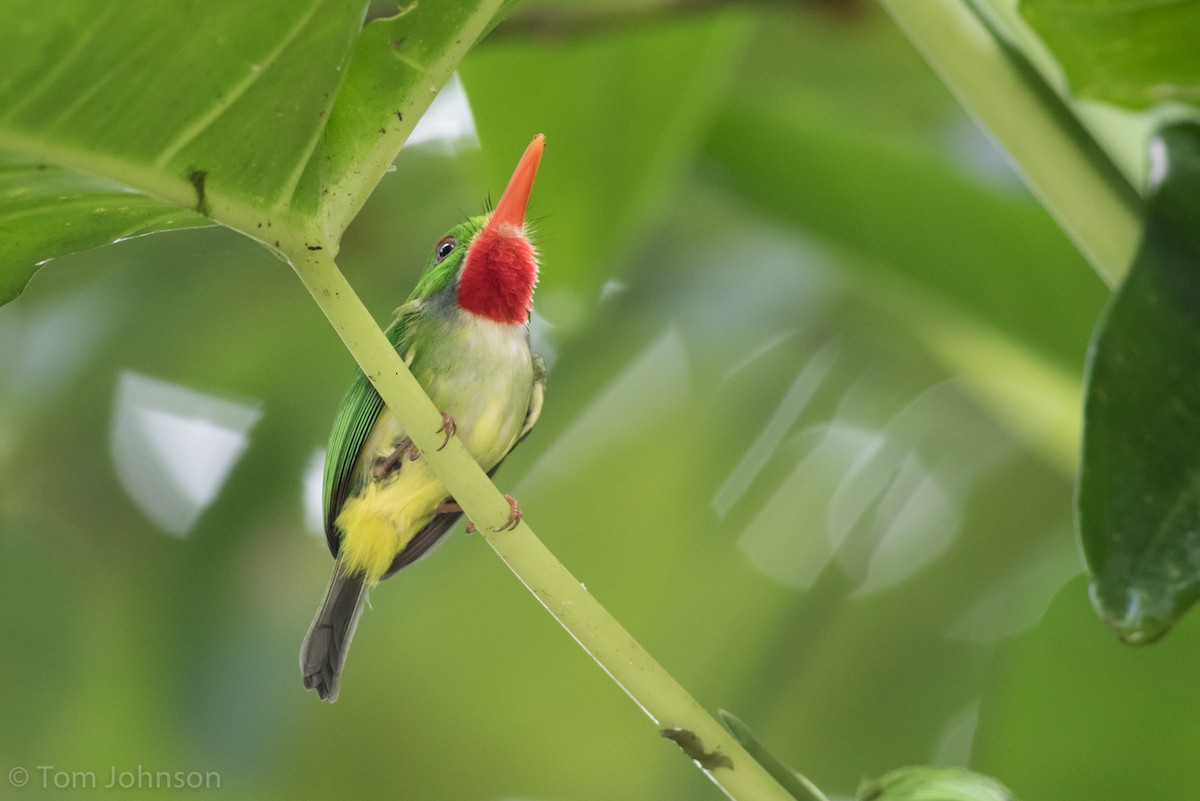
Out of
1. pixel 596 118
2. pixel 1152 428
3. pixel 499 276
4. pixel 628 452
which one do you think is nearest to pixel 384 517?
pixel 499 276

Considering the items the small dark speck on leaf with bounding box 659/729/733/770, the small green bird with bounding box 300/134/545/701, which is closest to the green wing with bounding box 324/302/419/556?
the small green bird with bounding box 300/134/545/701

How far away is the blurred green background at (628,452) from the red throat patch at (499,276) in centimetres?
34

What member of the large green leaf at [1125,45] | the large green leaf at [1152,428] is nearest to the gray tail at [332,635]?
the large green leaf at [1152,428]

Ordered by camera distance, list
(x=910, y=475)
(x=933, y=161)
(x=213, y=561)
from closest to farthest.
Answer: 1. (x=933, y=161)
2. (x=213, y=561)
3. (x=910, y=475)

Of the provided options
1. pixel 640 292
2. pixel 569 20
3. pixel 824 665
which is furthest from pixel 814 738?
pixel 569 20

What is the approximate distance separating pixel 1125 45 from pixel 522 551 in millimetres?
547

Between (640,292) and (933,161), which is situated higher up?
(640,292)

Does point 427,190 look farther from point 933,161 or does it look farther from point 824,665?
point 824,665

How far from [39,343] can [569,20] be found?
2.87ft

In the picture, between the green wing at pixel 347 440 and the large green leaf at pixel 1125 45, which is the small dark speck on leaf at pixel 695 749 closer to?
the green wing at pixel 347 440

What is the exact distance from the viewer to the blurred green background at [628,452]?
1.43m

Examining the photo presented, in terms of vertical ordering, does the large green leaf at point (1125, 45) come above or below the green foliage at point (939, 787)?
above

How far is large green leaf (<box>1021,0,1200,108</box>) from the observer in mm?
827

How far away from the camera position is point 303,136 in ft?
2.02
